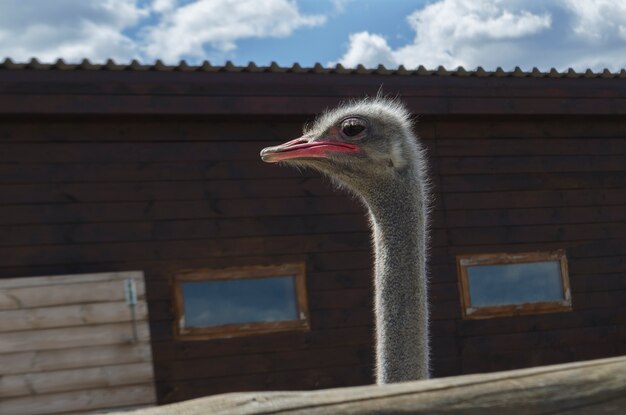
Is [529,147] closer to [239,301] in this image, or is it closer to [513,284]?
[513,284]

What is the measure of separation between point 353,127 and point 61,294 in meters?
3.62

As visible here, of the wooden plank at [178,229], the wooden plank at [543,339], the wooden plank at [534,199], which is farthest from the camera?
the wooden plank at [534,199]

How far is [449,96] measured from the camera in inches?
284

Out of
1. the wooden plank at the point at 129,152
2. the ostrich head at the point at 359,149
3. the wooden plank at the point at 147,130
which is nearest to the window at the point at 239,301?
the wooden plank at the point at 129,152

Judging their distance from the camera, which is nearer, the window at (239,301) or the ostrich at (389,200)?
the ostrich at (389,200)

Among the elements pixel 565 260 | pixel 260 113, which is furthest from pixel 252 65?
pixel 565 260

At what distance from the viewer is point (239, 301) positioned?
6723 mm

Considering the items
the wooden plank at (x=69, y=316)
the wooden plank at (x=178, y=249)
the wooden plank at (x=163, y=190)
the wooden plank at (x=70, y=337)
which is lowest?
the wooden plank at (x=70, y=337)

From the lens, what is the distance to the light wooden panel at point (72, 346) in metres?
6.10

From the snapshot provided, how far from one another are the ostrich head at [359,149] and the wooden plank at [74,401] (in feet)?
11.7

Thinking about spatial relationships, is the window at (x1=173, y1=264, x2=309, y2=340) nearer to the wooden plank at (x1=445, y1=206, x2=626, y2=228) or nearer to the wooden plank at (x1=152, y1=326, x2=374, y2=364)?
the wooden plank at (x1=152, y1=326, x2=374, y2=364)

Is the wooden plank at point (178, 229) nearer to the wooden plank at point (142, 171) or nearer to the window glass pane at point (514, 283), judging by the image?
the wooden plank at point (142, 171)

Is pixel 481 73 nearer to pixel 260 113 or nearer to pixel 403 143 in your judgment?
pixel 260 113

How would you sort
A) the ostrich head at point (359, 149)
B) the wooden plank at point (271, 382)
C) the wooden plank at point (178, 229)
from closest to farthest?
the ostrich head at point (359, 149)
the wooden plank at point (178, 229)
the wooden plank at point (271, 382)
